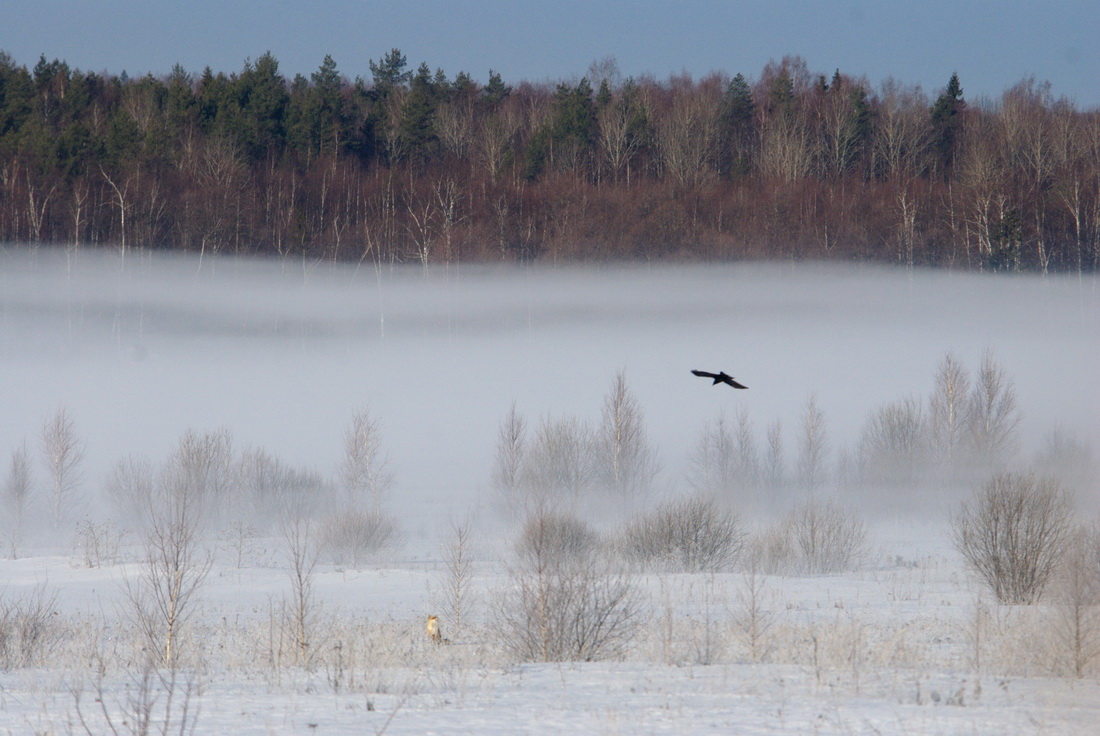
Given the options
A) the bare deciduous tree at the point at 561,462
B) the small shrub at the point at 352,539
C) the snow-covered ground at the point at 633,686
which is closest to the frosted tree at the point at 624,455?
the bare deciduous tree at the point at 561,462

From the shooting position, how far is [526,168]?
10194cm

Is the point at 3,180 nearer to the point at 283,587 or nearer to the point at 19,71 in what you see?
the point at 19,71

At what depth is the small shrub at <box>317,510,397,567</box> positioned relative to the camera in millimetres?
46844

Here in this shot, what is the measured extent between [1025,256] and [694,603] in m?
75.5

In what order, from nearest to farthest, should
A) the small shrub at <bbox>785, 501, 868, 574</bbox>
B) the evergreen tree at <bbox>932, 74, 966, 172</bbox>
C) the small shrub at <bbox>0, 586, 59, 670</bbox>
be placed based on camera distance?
the small shrub at <bbox>0, 586, 59, 670</bbox> < the small shrub at <bbox>785, 501, 868, 574</bbox> < the evergreen tree at <bbox>932, 74, 966, 172</bbox>

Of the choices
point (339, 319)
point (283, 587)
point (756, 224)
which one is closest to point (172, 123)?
point (339, 319)

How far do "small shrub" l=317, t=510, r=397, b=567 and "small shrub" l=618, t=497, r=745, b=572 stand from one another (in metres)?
13.6

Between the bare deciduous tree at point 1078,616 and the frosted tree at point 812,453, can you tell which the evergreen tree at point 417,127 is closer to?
the frosted tree at point 812,453

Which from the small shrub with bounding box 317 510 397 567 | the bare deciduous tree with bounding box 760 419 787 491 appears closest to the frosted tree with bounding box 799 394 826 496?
the bare deciduous tree with bounding box 760 419 787 491

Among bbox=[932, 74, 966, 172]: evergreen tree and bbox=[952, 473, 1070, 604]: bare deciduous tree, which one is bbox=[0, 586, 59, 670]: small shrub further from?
bbox=[932, 74, 966, 172]: evergreen tree

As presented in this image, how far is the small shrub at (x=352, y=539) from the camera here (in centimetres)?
4684

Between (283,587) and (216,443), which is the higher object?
(216,443)

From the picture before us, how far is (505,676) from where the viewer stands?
557 inches

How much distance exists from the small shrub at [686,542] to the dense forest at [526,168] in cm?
6374
